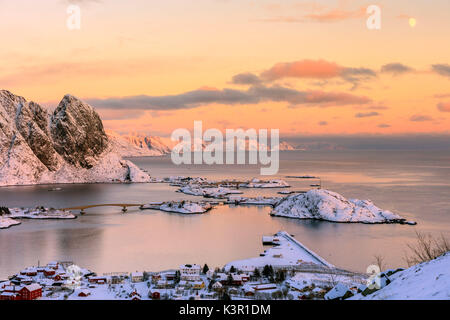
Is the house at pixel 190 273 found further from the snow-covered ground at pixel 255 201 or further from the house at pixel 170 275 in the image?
the snow-covered ground at pixel 255 201

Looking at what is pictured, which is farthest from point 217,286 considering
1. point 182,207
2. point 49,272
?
point 182,207

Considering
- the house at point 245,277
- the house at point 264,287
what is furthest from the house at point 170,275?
the house at point 264,287

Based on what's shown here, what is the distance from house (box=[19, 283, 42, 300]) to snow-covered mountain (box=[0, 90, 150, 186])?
102 m

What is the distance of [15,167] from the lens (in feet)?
397

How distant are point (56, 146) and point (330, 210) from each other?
101 m

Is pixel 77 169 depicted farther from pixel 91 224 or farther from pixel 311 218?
pixel 311 218

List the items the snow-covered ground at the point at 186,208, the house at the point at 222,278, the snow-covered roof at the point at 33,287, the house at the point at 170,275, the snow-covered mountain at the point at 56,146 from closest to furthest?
the snow-covered roof at the point at 33,287 → the house at the point at 222,278 → the house at the point at 170,275 → the snow-covered ground at the point at 186,208 → the snow-covered mountain at the point at 56,146

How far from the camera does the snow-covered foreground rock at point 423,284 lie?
6637mm

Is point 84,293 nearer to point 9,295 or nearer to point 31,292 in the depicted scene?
point 31,292

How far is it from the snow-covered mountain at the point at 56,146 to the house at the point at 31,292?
10172cm

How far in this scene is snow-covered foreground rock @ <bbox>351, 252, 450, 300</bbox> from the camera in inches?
261

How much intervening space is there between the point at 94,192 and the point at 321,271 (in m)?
82.1

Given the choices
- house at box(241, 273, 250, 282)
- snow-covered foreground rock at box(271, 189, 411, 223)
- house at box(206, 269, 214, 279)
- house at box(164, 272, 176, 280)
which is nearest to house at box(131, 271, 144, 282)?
house at box(164, 272, 176, 280)

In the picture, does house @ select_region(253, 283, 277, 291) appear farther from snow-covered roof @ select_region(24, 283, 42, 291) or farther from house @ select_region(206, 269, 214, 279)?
snow-covered roof @ select_region(24, 283, 42, 291)
